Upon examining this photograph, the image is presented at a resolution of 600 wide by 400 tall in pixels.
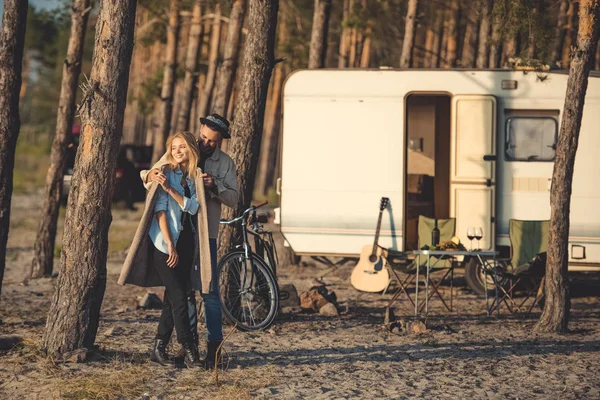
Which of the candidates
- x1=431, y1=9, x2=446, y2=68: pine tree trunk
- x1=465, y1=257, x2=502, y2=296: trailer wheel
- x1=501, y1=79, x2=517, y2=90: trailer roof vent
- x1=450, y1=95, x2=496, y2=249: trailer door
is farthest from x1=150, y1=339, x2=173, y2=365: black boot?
x1=431, y1=9, x2=446, y2=68: pine tree trunk

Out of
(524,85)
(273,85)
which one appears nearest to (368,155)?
(524,85)

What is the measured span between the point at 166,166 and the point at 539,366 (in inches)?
122

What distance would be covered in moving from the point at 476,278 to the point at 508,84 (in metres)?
2.26

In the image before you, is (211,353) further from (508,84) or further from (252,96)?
(508,84)

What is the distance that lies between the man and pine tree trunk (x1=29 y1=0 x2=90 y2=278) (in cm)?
509

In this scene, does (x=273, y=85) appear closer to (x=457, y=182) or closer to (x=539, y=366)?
(x=457, y=182)

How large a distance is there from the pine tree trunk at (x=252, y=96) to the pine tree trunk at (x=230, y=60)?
6405mm

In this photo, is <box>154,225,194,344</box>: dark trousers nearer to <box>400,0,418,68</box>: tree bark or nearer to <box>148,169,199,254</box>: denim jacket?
<box>148,169,199,254</box>: denim jacket

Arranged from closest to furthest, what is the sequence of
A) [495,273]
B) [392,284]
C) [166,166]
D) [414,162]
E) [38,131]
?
[166,166], [495,273], [392,284], [414,162], [38,131]

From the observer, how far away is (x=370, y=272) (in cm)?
1087

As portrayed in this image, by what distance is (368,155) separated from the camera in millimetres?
11148

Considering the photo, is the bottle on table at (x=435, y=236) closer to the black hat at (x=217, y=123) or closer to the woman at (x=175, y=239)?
the black hat at (x=217, y=123)

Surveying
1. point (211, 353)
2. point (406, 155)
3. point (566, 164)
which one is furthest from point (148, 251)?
point (406, 155)

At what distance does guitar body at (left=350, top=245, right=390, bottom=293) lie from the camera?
1080 centimetres
